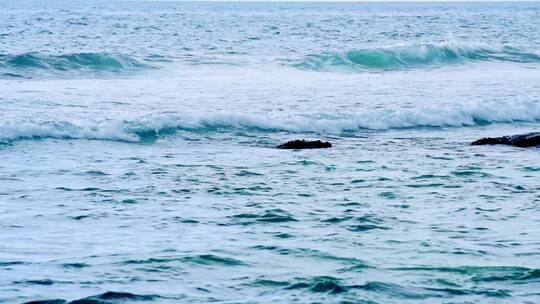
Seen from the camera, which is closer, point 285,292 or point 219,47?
point 285,292

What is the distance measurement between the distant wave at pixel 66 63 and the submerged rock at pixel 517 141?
1497cm

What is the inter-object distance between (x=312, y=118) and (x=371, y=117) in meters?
1.21

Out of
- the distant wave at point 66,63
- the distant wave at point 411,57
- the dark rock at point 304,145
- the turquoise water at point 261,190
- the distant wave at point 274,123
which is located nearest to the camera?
the turquoise water at point 261,190

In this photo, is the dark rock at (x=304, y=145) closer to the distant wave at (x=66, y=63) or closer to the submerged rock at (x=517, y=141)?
the submerged rock at (x=517, y=141)

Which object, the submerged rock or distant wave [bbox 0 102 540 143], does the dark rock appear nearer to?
distant wave [bbox 0 102 540 143]

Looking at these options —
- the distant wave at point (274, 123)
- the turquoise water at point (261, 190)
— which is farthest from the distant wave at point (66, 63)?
the distant wave at point (274, 123)

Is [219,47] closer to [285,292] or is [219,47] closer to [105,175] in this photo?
[105,175]

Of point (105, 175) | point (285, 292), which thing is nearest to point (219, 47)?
point (105, 175)

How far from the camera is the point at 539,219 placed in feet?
34.0

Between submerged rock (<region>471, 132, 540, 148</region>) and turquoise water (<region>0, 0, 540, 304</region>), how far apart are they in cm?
37

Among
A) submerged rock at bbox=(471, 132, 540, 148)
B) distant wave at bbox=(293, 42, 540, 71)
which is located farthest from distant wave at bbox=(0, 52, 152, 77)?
submerged rock at bbox=(471, 132, 540, 148)

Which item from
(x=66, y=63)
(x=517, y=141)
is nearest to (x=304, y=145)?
(x=517, y=141)

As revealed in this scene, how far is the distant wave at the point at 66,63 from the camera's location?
2797cm

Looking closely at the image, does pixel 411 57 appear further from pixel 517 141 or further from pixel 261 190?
pixel 261 190
